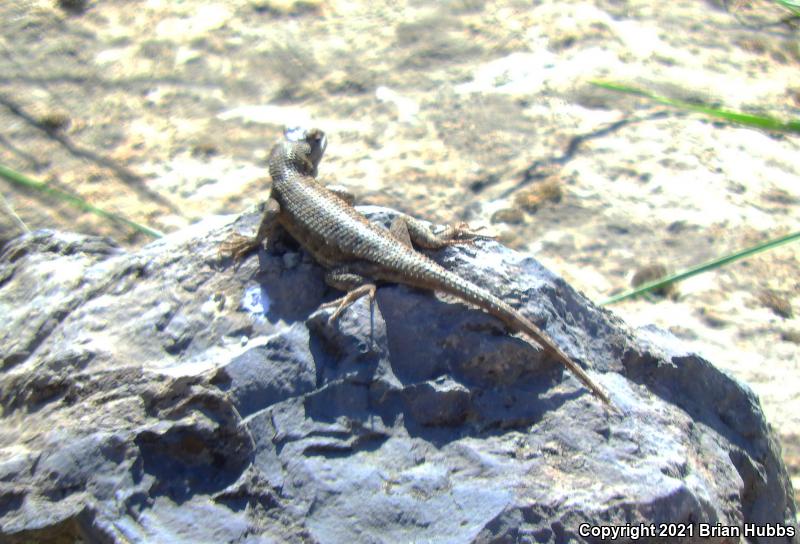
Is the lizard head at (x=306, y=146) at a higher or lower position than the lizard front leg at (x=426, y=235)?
lower

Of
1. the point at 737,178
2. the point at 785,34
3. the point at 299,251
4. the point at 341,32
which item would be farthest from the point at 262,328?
the point at 785,34

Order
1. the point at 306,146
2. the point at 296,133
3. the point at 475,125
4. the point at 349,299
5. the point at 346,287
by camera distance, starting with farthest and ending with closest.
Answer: the point at 475,125 → the point at 296,133 → the point at 306,146 → the point at 346,287 → the point at 349,299

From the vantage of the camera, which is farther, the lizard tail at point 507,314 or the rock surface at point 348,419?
the lizard tail at point 507,314

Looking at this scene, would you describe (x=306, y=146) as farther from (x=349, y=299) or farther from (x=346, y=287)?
(x=349, y=299)

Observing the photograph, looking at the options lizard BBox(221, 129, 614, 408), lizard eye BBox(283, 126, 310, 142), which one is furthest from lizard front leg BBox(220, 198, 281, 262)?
lizard eye BBox(283, 126, 310, 142)

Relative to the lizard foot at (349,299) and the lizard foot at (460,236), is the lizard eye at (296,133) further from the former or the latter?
the lizard foot at (349,299)

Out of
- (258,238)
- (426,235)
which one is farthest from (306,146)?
(426,235)

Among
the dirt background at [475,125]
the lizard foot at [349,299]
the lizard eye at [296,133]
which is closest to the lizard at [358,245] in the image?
the lizard foot at [349,299]

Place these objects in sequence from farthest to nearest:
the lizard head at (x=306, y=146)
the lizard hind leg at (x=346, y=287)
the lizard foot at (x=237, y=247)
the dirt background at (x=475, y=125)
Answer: the dirt background at (x=475, y=125) → the lizard head at (x=306, y=146) → the lizard foot at (x=237, y=247) → the lizard hind leg at (x=346, y=287)
